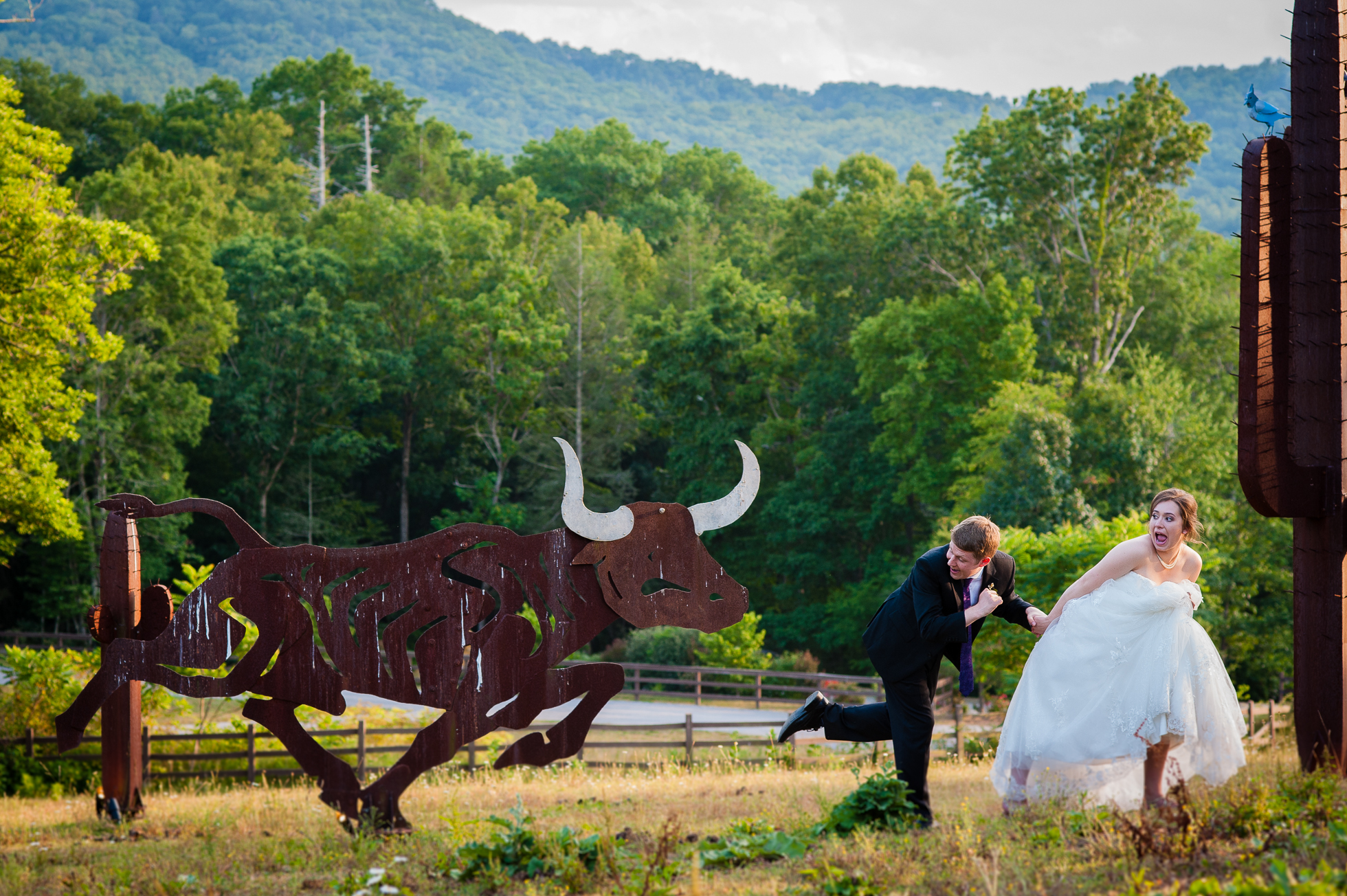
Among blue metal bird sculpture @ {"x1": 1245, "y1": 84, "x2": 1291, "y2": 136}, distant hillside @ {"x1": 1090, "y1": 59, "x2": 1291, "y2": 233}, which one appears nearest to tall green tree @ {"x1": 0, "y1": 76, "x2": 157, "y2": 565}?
blue metal bird sculpture @ {"x1": 1245, "y1": 84, "x2": 1291, "y2": 136}

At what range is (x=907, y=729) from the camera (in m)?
6.19

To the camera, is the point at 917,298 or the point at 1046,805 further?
the point at 917,298

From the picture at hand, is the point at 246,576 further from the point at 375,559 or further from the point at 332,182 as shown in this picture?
the point at 332,182

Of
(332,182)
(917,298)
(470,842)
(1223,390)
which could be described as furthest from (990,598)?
(332,182)

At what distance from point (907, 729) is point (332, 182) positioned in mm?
49790

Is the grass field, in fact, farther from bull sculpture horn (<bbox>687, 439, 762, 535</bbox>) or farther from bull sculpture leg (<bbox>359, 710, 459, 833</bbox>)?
bull sculpture horn (<bbox>687, 439, 762, 535</bbox>)

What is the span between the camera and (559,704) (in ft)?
24.5

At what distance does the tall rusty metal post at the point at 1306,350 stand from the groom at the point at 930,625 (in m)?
1.93

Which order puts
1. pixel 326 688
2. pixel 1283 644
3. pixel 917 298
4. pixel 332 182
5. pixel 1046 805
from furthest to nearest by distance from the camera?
pixel 332 182, pixel 917 298, pixel 1283 644, pixel 326 688, pixel 1046 805

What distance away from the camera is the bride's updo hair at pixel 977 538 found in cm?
593

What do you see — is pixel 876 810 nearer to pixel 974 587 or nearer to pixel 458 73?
pixel 974 587

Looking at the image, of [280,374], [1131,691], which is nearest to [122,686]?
[1131,691]

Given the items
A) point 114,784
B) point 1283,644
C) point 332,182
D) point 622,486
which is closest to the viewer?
point 114,784

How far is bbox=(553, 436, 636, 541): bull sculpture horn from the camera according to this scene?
294 inches
